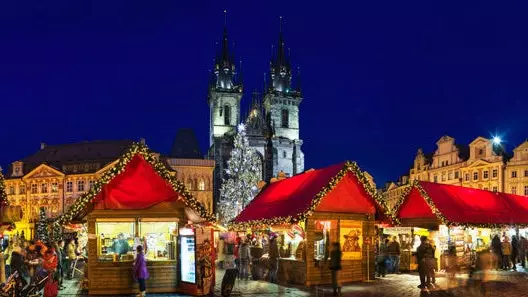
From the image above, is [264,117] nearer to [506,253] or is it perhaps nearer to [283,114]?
[283,114]

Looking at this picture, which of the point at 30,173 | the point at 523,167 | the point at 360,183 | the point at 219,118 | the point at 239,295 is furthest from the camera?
the point at 219,118

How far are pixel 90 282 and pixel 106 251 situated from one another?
0.97m

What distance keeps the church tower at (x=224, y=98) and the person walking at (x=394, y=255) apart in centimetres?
6961

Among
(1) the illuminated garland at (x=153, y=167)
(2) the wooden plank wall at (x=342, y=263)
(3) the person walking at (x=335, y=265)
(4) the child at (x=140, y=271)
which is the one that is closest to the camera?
(4) the child at (x=140, y=271)

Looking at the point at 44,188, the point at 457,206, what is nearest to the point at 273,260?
the point at 457,206

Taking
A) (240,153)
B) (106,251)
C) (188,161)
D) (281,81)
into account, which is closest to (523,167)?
(240,153)

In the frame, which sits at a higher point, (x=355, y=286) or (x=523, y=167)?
(x=523, y=167)

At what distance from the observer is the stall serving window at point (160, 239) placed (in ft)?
60.9

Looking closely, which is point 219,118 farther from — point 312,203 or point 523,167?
point 312,203

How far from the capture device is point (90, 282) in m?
18.0

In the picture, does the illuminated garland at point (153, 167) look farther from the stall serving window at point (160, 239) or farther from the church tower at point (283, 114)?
the church tower at point (283, 114)

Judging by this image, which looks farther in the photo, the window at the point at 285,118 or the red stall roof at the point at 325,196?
the window at the point at 285,118

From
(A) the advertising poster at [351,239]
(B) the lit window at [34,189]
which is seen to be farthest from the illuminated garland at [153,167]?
(B) the lit window at [34,189]

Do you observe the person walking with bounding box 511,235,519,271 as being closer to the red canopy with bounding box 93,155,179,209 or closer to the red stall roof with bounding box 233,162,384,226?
the red stall roof with bounding box 233,162,384,226
